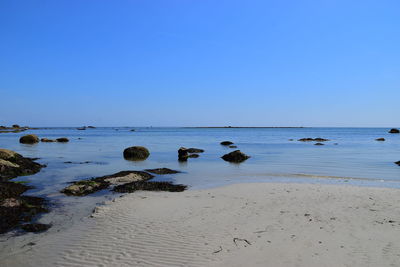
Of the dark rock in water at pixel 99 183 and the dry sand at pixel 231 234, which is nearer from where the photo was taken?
the dry sand at pixel 231 234

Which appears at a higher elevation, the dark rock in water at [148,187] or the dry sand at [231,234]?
the dry sand at [231,234]

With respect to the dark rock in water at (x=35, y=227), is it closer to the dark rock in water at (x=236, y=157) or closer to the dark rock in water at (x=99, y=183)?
the dark rock in water at (x=99, y=183)

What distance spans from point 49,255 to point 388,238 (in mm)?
8624

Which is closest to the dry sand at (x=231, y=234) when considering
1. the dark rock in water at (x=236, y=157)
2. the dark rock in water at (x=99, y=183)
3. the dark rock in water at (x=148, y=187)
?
the dark rock in water at (x=148, y=187)

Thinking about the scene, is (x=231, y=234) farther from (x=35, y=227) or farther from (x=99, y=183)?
(x=99, y=183)

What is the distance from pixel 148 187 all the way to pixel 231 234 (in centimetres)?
788

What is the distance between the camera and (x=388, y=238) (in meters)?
7.60

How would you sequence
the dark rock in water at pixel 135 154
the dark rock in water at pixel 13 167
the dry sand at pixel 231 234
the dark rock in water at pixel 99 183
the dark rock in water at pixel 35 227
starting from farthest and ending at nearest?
the dark rock in water at pixel 135 154, the dark rock in water at pixel 13 167, the dark rock in water at pixel 99 183, the dark rock in water at pixel 35 227, the dry sand at pixel 231 234

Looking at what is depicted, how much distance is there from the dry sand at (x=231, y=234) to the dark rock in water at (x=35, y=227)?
636mm

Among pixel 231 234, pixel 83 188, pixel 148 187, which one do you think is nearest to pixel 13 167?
pixel 83 188

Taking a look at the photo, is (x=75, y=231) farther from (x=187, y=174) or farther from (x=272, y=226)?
(x=187, y=174)

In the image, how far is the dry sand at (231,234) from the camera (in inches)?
260

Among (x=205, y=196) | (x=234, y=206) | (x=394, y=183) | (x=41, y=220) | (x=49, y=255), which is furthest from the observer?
(x=394, y=183)

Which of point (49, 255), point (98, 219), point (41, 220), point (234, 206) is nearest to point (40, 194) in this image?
point (41, 220)
